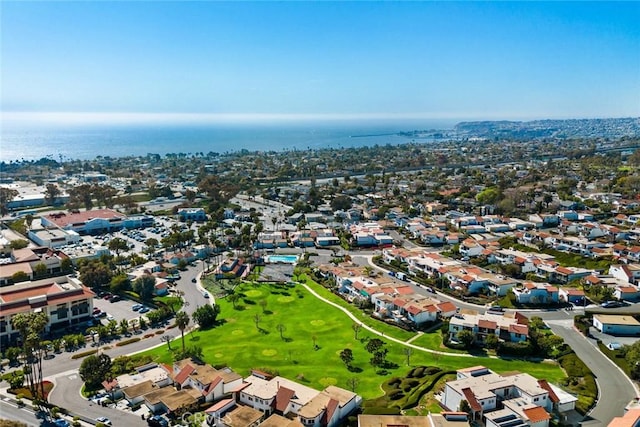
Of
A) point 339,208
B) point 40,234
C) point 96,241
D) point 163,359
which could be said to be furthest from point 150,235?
point 163,359

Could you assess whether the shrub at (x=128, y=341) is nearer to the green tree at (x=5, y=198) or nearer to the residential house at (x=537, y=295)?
the residential house at (x=537, y=295)

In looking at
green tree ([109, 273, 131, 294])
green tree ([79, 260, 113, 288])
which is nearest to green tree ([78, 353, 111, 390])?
green tree ([109, 273, 131, 294])

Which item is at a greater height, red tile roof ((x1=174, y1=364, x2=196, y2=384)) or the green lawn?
red tile roof ((x1=174, y1=364, x2=196, y2=384))

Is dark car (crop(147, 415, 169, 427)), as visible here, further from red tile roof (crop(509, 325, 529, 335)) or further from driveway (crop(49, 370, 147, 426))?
red tile roof (crop(509, 325, 529, 335))

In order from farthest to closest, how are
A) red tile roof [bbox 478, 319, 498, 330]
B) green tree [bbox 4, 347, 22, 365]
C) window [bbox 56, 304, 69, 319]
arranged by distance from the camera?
1. window [bbox 56, 304, 69, 319]
2. red tile roof [bbox 478, 319, 498, 330]
3. green tree [bbox 4, 347, 22, 365]

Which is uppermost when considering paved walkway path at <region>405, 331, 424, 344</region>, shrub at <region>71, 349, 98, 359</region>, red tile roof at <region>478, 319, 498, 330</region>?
red tile roof at <region>478, 319, 498, 330</region>
